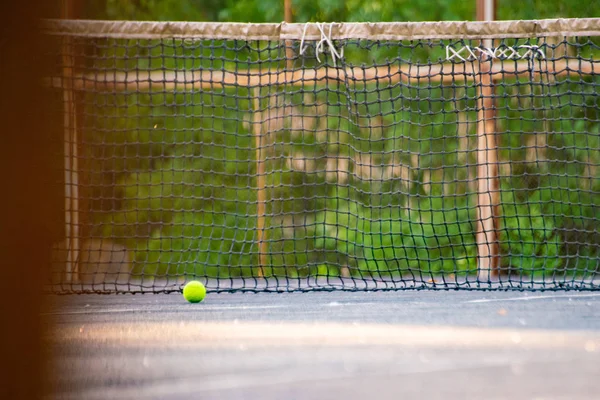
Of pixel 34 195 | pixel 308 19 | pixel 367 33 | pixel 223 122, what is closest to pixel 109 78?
pixel 223 122

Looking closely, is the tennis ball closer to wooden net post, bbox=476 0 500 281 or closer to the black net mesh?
the black net mesh

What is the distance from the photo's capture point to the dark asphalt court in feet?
5.34

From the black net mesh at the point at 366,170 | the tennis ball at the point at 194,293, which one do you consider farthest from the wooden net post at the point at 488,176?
the tennis ball at the point at 194,293

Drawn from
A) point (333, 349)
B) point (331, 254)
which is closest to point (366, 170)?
point (331, 254)

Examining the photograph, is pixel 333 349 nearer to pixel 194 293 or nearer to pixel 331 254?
pixel 194 293

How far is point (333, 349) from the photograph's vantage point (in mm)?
2158

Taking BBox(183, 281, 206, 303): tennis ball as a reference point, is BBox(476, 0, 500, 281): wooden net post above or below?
above

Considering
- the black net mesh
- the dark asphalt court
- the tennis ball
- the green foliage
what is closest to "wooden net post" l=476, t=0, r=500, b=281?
the black net mesh

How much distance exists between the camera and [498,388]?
62.5 inches

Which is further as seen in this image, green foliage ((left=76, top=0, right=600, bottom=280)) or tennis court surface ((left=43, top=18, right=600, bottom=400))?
green foliage ((left=76, top=0, right=600, bottom=280))

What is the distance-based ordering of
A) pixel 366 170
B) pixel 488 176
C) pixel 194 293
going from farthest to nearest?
1. pixel 366 170
2. pixel 488 176
3. pixel 194 293

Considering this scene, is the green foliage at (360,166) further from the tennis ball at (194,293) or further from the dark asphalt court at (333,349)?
the dark asphalt court at (333,349)

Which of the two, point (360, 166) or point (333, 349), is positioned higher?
point (360, 166)

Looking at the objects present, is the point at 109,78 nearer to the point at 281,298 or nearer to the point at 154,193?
the point at 154,193
